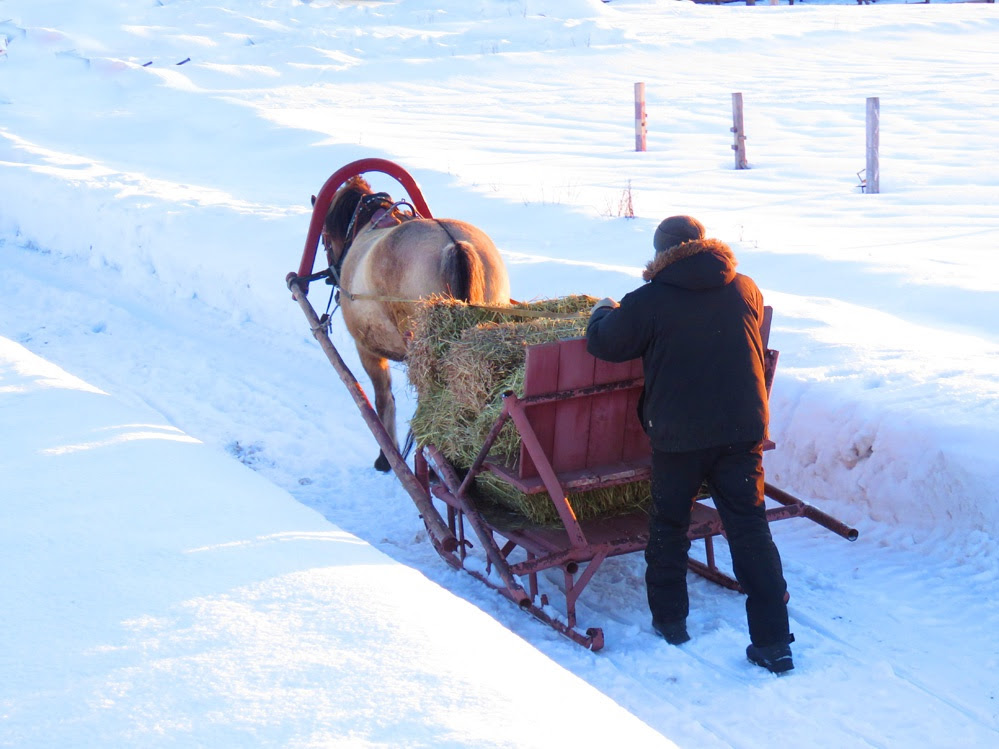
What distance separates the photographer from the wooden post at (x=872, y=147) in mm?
13250

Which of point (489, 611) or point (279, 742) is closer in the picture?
point (279, 742)

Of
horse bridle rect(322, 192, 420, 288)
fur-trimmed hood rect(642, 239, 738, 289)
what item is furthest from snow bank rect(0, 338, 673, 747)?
horse bridle rect(322, 192, 420, 288)

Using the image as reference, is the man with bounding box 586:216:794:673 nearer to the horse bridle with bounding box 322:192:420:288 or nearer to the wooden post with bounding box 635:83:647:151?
the horse bridle with bounding box 322:192:420:288

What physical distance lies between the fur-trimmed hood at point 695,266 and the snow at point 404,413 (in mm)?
1496

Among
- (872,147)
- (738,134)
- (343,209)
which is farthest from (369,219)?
(738,134)

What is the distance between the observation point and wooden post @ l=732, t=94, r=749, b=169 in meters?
15.1

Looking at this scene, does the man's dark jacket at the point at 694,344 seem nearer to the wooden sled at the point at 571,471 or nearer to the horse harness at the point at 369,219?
the wooden sled at the point at 571,471

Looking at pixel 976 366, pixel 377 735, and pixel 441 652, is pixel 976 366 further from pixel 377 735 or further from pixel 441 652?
pixel 377 735

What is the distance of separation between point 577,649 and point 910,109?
17920 millimetres

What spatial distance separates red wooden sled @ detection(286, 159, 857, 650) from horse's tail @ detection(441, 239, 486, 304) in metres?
0.94

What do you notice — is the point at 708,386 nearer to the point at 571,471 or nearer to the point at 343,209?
the point at 571,471

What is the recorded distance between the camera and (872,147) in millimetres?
13242

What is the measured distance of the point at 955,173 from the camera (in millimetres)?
14344

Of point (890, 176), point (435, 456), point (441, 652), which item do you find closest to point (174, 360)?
point (435, 456)
